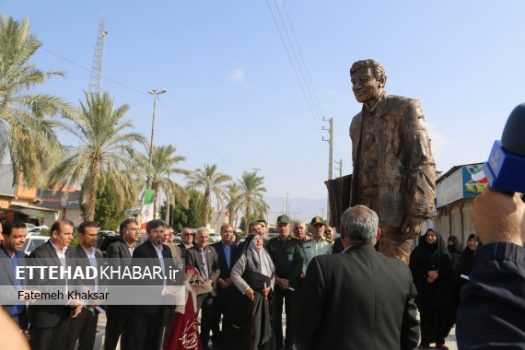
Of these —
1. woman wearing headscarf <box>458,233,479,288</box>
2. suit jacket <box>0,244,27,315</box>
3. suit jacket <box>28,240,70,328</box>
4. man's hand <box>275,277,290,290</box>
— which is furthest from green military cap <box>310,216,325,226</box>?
suit jacket <box>0,244,27,315</box>

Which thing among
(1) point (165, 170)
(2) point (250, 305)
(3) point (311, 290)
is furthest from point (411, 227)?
(1) point (165, 170)

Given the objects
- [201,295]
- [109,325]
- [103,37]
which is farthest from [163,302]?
[103,37]

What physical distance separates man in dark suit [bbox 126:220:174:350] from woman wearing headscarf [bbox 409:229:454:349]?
12.7ft

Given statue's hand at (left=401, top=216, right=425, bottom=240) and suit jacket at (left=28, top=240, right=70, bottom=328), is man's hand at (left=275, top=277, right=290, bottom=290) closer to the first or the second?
suit jacket at (left=28, top=240, right=70, bottom=328)

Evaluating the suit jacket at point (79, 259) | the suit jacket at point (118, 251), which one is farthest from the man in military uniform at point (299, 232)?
the suit jacket at point (79, 259)

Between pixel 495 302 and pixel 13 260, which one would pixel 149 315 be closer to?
pixel 13 260

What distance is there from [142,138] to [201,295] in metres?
17.0

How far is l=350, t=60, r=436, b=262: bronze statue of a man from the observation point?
12.9ft

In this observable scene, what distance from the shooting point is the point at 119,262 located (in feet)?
20.5

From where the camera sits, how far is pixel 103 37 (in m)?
43.0

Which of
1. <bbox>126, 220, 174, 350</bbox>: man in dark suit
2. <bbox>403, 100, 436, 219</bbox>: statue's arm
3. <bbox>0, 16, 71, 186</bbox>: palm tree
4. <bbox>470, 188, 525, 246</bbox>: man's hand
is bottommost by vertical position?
<bbox>126, 220, 174, 350</bbox>: man in dark suit

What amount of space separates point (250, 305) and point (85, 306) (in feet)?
6.76

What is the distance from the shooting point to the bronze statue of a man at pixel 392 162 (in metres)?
3.93

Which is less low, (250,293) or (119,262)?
(119,262)
